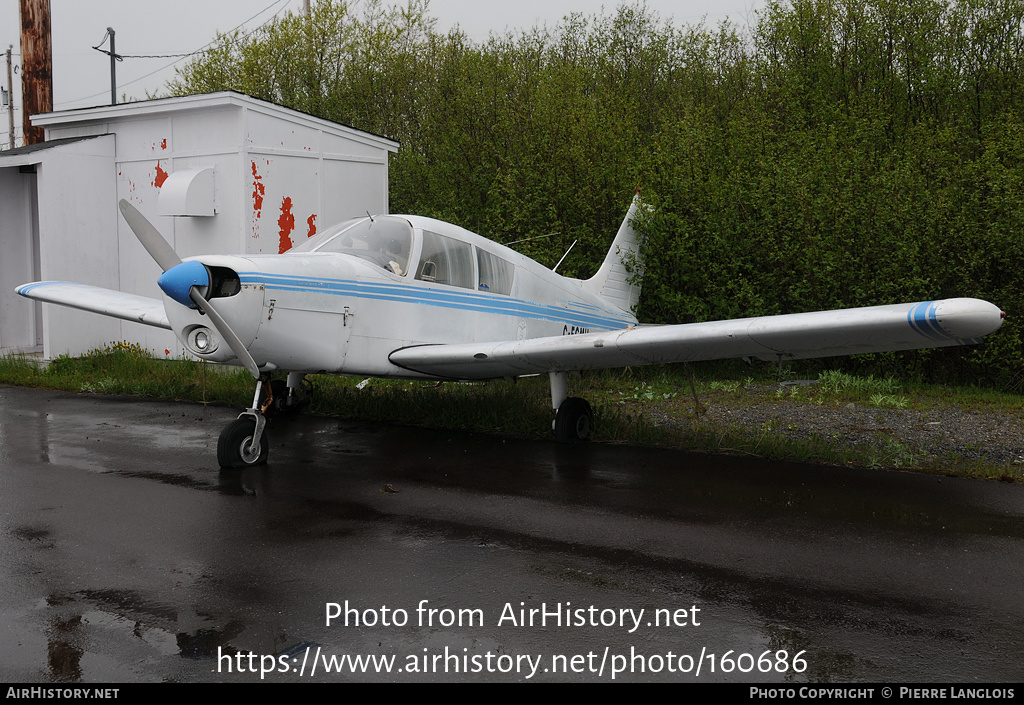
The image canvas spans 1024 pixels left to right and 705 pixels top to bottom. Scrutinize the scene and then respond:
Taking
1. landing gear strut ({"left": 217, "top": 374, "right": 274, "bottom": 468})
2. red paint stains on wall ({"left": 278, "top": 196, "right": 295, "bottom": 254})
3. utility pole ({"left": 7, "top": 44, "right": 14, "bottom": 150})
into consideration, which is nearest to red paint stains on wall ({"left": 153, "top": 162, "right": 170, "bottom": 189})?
red paint stains on wall ({"left": 278, "top": 196, "right": 295, "bottom": 254})

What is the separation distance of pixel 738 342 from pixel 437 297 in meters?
2.75

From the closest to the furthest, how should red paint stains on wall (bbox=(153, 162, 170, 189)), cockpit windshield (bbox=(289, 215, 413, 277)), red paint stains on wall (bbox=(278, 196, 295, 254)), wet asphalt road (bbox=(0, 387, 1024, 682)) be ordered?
wet asphalt road (bbox=(0, 387, 1024, 682)) → cockpit windshield (bbox=(289, 215, 413, 277)) → red paint stains on wall (bbox=(278, 196, 295, 254)) → red paint stains on wall (bbox=(153, 162, 170, 189))

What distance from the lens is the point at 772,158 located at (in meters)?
11.0

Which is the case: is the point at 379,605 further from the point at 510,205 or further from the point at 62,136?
the point at 62,136

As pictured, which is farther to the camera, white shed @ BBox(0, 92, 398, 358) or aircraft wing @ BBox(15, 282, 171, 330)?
white shed @ BBox(0, 92, 398, 358)

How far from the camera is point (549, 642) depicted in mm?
3447

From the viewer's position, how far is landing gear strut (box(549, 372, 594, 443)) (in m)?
7.75

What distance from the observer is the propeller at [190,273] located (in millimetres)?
5910

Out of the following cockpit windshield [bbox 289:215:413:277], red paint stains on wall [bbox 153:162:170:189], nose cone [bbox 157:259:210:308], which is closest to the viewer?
nose cone [bbox 157:259:210:308]

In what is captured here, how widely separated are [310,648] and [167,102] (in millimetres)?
10497

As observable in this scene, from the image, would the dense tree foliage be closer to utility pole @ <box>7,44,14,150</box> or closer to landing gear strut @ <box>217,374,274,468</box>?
landing gear strut @ <box>217,374,274,468</box>

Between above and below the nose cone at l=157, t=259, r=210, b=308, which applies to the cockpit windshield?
above

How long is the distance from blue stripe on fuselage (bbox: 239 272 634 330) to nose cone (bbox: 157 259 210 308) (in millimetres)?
308

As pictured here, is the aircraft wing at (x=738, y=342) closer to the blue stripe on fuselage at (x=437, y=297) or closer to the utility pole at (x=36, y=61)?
the blue stripe on fuselage at (x=437, y=297)
